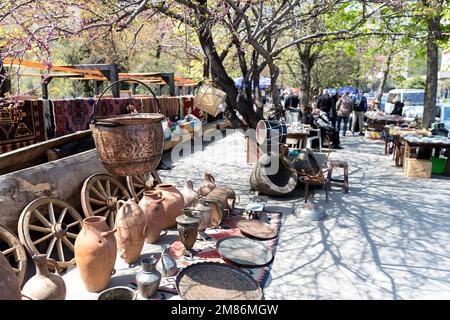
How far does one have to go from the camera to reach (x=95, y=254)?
3.16 m

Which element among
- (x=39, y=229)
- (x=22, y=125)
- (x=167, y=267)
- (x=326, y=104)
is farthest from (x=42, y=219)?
(x=326, y=104)

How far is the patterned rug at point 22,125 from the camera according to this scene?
6148 mm

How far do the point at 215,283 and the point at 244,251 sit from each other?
0.80 meters

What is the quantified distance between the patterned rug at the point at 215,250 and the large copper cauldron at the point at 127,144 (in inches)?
48.3

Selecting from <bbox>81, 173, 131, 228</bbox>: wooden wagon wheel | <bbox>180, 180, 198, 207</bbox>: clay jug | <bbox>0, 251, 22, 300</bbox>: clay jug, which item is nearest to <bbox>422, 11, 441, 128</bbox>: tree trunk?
<bbox>180, 180, 198, 207</bbox>: clay jug

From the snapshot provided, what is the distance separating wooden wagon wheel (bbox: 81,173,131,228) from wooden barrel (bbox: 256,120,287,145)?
2.59m

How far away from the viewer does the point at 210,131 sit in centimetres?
1452

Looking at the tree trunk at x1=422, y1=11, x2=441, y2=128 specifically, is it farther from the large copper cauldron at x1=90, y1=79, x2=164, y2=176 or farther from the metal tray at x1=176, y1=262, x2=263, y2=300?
the large copper cauldron at x1=90, y1=79, x2=164, y2=176

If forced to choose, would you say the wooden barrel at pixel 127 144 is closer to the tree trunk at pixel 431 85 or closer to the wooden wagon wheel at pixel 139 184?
the wooden wagon wheel at pixel 139 184

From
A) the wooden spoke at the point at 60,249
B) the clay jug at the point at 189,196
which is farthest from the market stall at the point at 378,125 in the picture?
the wooden spoke at the point at 60,249

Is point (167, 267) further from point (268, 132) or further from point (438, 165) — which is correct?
point (438, 165)

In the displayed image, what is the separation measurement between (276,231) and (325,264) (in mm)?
1019

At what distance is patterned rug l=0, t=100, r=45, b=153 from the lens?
6.15 m
